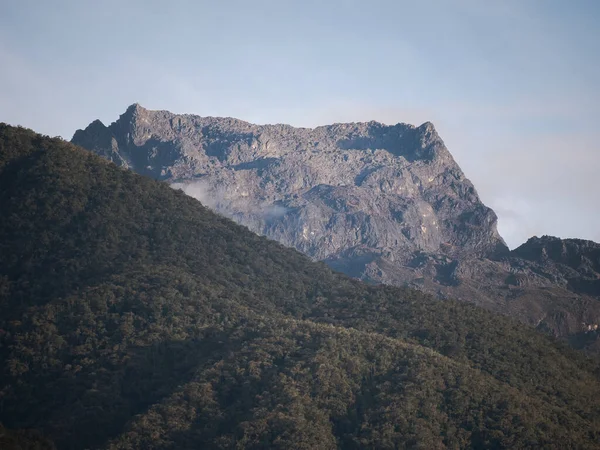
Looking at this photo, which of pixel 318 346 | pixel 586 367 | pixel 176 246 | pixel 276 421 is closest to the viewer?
pixel 276 421

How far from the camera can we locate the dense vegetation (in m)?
108

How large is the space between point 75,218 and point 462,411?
7947 centimetres

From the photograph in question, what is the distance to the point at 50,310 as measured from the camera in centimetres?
12762

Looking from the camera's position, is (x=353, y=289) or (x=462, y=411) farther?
(x=353, y=289)

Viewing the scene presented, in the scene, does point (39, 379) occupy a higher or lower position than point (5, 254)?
lower

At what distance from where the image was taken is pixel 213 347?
4980 inches

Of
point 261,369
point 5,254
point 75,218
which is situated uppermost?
point 75,218

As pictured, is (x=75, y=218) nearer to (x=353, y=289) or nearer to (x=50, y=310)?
(x=50, y=310)

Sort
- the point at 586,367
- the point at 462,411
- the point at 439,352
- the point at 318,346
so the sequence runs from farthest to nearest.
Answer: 1. the point at 586,367
2. the point at 439,352
3. the point at 318,346
4. the point at 462,411

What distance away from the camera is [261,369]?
116312 millimetres

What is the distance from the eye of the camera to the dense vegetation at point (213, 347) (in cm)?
10769

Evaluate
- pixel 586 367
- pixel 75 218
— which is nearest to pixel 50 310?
pixel 75 218

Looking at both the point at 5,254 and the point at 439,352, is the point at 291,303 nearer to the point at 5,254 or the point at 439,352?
the point at 439,352

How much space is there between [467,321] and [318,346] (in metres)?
39.3
